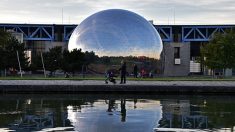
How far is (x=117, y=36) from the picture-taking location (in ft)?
193

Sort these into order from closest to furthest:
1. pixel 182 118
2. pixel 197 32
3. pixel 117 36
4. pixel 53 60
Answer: pixel 182 118 → pixel 53 60 → pixel 117 36 → pixel 197 32

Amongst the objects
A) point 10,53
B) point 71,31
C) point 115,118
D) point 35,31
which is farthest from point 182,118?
point 35,31

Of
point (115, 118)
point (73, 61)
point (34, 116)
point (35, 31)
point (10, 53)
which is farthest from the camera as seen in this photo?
point (35, 31)

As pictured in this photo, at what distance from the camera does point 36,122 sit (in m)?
13.5

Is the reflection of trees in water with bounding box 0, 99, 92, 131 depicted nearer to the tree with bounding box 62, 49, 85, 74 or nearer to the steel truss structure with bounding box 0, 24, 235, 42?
the tree with bounding box 62, 49, 85, 74

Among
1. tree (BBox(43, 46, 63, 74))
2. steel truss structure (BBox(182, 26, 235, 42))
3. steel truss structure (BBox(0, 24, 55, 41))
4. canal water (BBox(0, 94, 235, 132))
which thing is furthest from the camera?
steel truss structure (BBox(182, 26, 235, 42))

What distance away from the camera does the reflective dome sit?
57.8 m

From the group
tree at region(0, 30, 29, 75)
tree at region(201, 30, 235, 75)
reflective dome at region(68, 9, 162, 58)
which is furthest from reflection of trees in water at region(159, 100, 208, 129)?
reflective dome at region(68, 9, 162, 58)

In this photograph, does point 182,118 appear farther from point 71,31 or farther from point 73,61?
point 71,31

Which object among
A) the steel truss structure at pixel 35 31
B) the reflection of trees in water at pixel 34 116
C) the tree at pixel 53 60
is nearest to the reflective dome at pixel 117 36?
the tree at pixel 53 60

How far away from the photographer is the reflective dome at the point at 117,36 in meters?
57.8

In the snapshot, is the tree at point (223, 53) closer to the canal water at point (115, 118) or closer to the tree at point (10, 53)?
the tree at point (10, 53)

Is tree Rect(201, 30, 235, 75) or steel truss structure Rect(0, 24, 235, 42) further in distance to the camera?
steel truss structure Rect(0, 24, 235, 42)

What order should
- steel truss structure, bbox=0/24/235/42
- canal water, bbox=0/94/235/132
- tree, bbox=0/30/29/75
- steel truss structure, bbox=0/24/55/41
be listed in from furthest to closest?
steel truss structure, bbox=0/24/235/42, steel truss structure, bbox=0/24/55/41, tree, bbox=0/30/29/75, canal water, bbox=0/94/235/132
